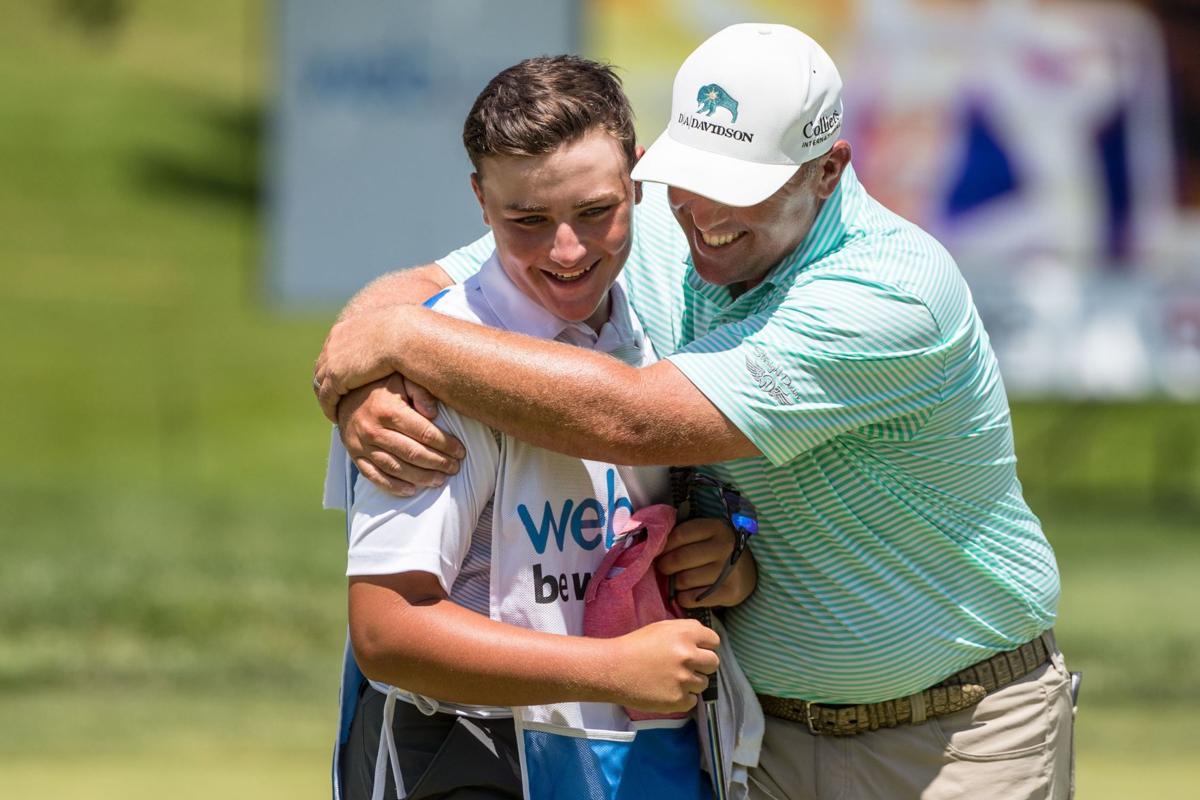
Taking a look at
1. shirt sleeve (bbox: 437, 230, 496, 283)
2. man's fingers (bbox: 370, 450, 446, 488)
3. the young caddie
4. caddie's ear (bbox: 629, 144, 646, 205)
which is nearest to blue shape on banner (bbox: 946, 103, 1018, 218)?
shirt sleeve (bbox: 437, 230, 496, 283)

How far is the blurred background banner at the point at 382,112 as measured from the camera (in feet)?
49.2

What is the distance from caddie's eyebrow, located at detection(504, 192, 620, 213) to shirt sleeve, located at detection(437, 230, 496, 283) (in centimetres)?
49

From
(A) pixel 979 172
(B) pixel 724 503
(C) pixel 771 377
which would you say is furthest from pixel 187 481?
(C) pixel 771 377

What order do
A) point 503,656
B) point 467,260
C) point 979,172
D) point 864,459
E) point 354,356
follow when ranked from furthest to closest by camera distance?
1. point 979,172
2. point 467,260
3. point 864,459
4. point 354,356
5. point 503,656

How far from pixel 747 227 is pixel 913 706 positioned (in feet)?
3.18

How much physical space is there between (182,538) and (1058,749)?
9366 mm

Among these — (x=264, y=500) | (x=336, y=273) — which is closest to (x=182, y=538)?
(x=264, y=500)

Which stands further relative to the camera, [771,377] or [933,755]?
[933,755]

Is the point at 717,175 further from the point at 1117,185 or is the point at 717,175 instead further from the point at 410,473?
the point at 1117,185

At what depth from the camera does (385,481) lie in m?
2.88

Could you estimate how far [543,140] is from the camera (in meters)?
2.92

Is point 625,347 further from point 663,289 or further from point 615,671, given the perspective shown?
point 615,671

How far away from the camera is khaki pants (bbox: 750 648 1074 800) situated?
333 cm

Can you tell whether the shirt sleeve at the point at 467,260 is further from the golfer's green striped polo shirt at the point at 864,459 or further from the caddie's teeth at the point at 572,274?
the caddie's teeth at the point at 572,274
